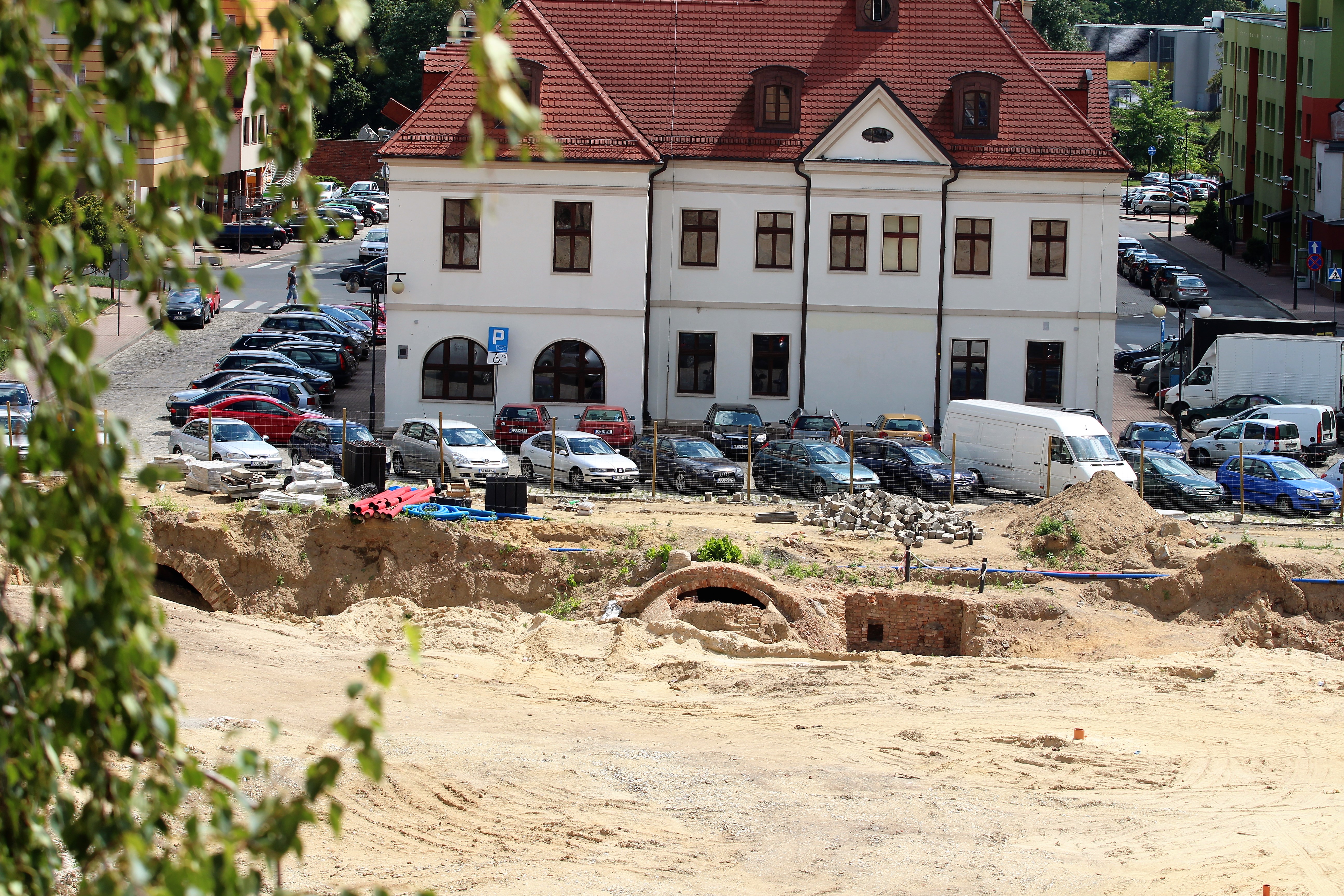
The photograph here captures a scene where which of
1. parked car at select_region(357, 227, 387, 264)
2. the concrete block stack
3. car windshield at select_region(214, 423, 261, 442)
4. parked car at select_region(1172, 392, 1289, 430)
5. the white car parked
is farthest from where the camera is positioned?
parked car at select_region(357, 227, 387, 264)

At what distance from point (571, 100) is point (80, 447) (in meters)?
35.6

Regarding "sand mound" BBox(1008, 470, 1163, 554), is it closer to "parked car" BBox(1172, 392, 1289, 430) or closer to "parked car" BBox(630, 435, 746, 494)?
"parked car" BBox(630, 435, 746, 494)

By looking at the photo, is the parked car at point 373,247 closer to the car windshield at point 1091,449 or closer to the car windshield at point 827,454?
the car windshield at point 827,454

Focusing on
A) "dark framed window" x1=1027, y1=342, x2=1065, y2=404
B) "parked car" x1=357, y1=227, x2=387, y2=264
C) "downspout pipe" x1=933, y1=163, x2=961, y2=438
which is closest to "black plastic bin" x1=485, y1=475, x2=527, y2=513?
"downspout pipe" x1=933, y1=163, x2=961, y2=438

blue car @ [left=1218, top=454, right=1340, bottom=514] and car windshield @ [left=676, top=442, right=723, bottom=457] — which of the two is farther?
car windshield @ [left=676, top=442, right=723, bottom=457]

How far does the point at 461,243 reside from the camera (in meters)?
38.5

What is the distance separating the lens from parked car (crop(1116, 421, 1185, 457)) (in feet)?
121

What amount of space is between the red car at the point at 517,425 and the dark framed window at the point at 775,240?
799 centimetres

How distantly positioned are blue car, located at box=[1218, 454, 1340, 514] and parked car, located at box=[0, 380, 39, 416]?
25.5 m

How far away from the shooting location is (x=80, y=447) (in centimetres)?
479

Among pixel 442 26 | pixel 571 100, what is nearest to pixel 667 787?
pixel 571 100

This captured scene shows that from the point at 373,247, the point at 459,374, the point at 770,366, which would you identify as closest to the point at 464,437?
the point at 459,374

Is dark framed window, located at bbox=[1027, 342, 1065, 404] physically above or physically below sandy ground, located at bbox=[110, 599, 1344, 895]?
above

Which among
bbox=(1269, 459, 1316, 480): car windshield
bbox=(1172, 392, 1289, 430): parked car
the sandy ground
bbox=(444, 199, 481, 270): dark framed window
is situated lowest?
the sandy ground
